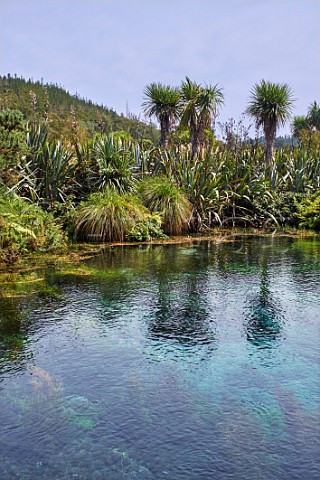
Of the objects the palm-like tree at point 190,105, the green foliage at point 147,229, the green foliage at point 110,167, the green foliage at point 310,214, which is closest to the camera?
the green foliage at point 147,229

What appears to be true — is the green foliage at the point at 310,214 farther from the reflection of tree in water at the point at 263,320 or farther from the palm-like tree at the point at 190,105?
the reflection of tree in water at the point at 263,320

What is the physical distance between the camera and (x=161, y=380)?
209 inches

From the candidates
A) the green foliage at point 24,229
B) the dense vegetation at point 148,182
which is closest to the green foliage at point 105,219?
the dense vegetation at point 148,182

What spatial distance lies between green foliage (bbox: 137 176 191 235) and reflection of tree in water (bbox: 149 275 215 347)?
279 inches

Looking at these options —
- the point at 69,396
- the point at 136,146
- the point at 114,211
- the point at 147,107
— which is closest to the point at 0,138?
the point at 114,211

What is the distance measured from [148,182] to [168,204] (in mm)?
1513

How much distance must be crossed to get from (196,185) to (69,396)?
45.9 ft

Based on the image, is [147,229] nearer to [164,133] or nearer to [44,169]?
[44,169]

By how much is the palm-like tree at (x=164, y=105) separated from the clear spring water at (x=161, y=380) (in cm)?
1612

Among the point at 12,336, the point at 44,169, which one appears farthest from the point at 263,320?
the point at 44,169

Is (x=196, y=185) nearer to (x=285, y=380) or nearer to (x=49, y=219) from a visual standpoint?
(x=49, y=219)

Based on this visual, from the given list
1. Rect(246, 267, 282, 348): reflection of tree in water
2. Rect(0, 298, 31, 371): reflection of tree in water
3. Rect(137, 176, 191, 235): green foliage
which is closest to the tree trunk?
Rect(137, 176, 191, 235): green foliage

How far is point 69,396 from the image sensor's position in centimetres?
495

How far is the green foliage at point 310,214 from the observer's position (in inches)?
771
